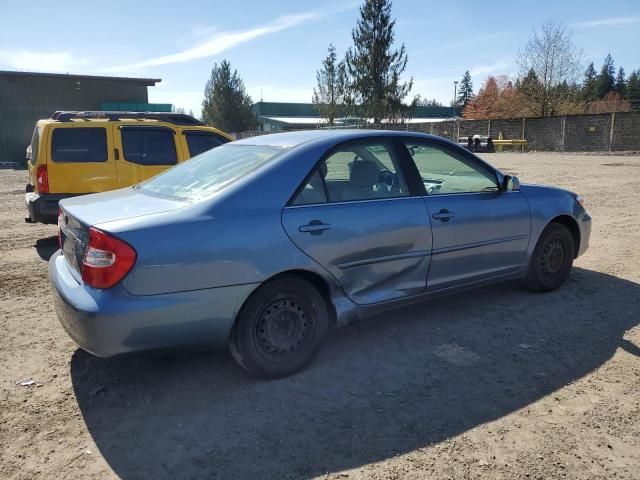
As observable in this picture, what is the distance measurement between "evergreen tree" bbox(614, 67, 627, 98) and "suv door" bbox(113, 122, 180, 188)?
9718 centimetres

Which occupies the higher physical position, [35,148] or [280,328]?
[35,148]

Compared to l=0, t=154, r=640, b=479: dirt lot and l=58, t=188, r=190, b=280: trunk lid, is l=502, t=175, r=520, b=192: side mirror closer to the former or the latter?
l=0, t=154, r=640, b=479: dirt lot

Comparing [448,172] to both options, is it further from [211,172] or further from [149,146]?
[149,146]

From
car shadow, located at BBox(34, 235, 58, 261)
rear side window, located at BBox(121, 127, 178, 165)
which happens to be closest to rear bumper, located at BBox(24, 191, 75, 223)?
car shadow, located at BBox(34, 235, 58, 261)

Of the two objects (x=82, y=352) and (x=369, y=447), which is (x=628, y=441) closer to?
(x=369, y=447)

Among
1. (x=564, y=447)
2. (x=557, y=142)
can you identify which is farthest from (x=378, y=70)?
(x=564, y=447)

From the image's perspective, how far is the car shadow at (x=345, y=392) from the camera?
258cm

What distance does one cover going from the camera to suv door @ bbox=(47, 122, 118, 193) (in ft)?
22.5

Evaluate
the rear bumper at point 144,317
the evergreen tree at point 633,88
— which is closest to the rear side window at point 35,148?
the rear bumper at point 144,317

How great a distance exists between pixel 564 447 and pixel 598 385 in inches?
31.6

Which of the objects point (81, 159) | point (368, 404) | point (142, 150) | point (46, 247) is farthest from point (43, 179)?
point (368, 404)

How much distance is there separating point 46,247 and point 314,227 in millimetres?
5381

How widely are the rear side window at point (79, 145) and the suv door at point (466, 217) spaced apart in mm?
5038

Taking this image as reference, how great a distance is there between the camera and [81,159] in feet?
23.1
